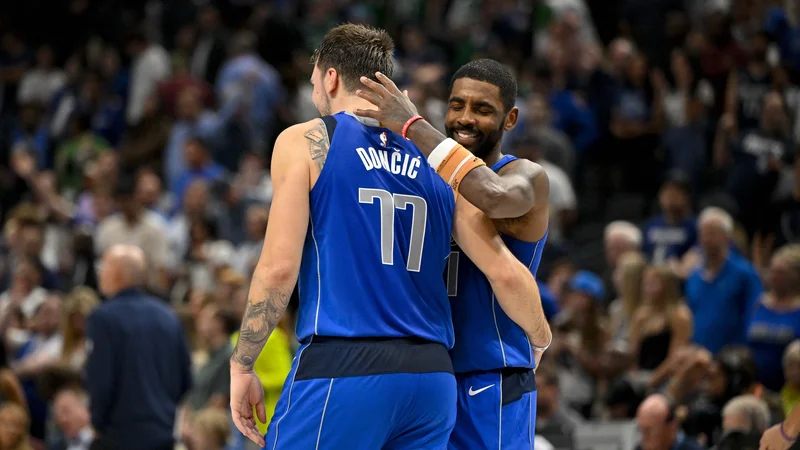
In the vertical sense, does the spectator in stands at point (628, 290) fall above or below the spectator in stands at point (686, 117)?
below

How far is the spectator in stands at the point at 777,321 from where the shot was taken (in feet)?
32.4

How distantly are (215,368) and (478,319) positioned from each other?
5.50 meters

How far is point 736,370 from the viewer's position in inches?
342

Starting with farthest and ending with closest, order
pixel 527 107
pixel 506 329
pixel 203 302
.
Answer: pixel 527 107, pixel 203 302, pixel 506 329

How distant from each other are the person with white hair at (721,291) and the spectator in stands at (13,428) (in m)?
5.84

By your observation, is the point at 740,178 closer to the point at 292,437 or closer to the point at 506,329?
the point at 506,329

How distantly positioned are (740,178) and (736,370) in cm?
503

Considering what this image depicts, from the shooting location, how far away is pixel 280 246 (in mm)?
4398

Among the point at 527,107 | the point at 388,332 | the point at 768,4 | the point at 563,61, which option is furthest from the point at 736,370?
the point at 768,4

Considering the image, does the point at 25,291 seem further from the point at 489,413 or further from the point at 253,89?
the point at 489,413

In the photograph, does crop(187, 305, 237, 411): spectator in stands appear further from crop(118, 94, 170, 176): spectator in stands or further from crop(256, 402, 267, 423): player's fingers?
crop(118, 94, 170, 176): spectator in stands

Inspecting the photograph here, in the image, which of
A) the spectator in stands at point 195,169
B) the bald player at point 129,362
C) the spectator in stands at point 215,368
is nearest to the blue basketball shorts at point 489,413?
the bald player at point 129,362

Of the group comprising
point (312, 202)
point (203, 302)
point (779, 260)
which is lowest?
point (203, 302)

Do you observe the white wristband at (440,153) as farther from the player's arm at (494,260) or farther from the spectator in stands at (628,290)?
the spectator in stands at (628,290)
